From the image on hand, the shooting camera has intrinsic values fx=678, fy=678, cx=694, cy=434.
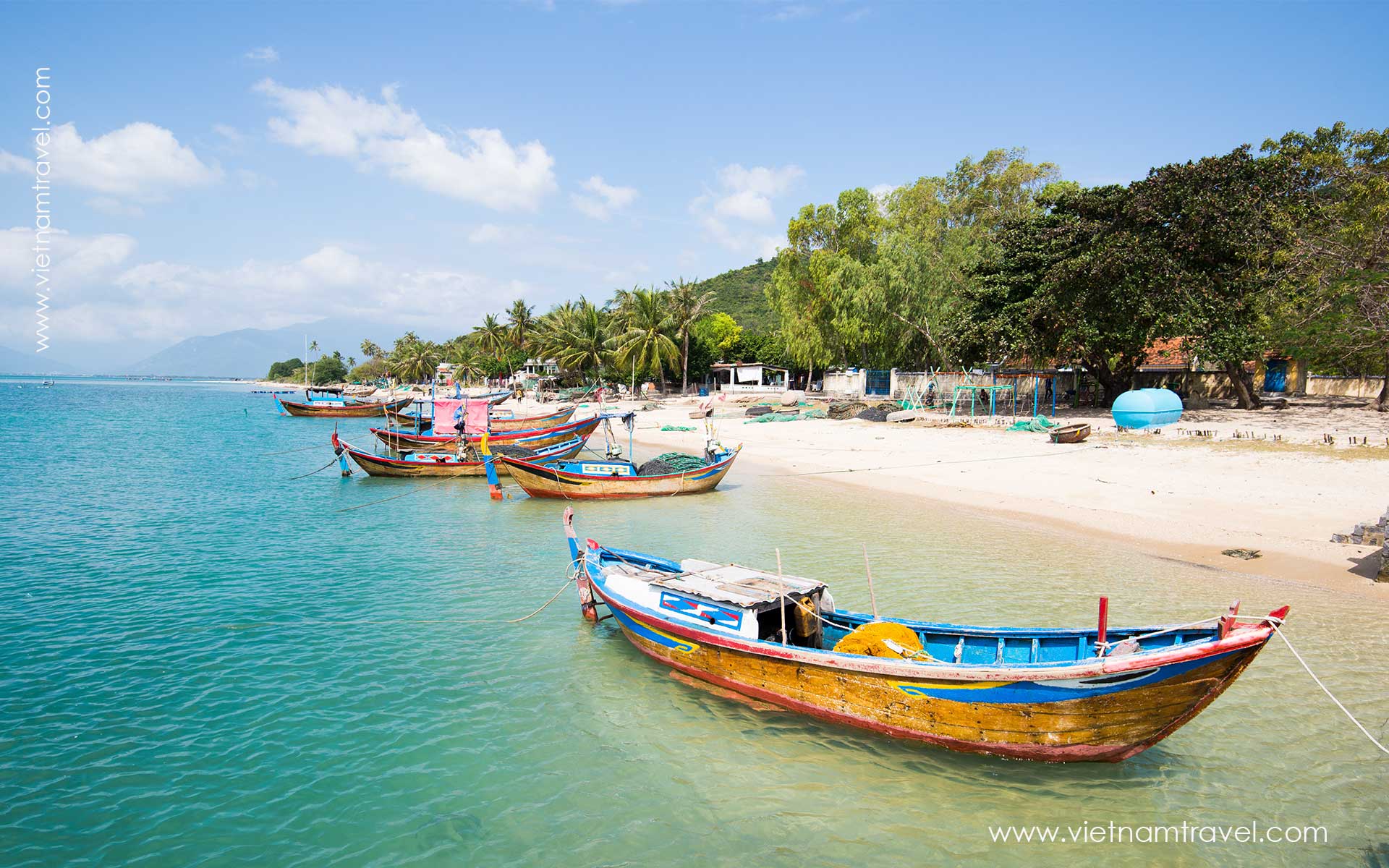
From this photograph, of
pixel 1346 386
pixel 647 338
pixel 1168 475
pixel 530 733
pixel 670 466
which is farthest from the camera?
pixel 647 338

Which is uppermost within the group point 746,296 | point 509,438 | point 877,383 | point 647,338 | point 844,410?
point 746,296

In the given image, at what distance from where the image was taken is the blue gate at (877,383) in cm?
4681

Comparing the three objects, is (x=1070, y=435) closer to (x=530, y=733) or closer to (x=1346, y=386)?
(x=1346, y=386)

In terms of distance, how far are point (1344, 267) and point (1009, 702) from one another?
116ft

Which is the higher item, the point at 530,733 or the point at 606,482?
the point at 606,482

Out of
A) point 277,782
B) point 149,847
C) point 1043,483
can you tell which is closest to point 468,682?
point 277,782

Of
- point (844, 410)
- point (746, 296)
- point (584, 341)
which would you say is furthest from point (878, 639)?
point (746, 296)

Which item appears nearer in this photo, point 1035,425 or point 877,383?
point 1035,425

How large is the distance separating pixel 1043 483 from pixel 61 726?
20577 mm

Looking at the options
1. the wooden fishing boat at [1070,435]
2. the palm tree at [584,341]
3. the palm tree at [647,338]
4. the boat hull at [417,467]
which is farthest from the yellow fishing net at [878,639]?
the palm tree at [584,341]

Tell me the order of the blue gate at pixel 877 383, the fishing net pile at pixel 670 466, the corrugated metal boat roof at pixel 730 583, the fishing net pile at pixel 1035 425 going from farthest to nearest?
the blue gate at pixel 877 383, the fishing net pile at pixel 1035 425, the fishing net pile at pixel 670 466, the corrugated metal boat roof at pixel 730 583

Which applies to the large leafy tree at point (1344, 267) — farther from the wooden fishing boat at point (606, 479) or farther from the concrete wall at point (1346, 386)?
the wooden fishing boat at point (606, 479)

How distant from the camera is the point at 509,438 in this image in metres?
27.6

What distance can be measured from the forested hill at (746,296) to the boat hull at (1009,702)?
68972mm
